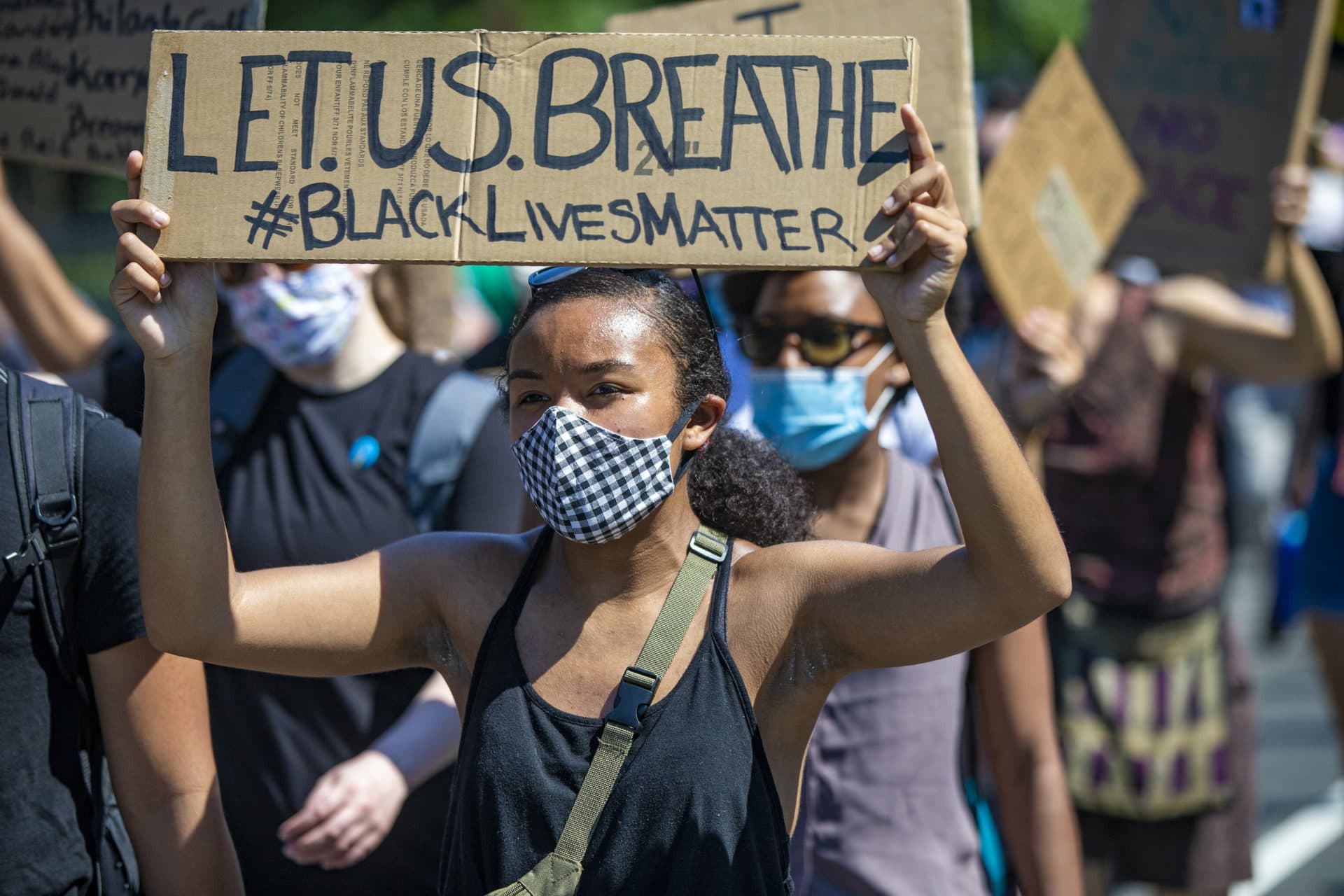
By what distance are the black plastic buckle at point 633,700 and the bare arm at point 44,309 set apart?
2532 millimetres


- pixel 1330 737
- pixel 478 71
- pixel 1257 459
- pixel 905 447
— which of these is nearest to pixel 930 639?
pixel 478 71

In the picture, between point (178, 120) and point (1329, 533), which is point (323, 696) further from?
point (1329, 533)

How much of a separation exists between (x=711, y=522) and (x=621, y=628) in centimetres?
27

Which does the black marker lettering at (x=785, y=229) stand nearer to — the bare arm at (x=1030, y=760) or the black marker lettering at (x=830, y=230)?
the black marker lettering at (x=830, y=230)

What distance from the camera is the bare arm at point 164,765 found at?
2.40 m

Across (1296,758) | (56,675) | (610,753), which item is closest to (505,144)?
(610,753)

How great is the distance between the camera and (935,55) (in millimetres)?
2672

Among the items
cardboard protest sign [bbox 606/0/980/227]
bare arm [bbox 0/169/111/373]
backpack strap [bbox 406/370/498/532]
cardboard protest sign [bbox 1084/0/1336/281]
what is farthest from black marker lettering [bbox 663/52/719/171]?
cardboard protest sign [bbox 1084/0/1336/281]

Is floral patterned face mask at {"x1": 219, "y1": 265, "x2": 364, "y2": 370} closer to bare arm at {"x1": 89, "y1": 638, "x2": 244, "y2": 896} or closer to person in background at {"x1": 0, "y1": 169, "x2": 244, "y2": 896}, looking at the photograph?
person in background at {"x1": 0, "y1": 169, "x2": 244, "y2": 896}

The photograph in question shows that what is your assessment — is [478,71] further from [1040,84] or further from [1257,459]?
[1257,459]

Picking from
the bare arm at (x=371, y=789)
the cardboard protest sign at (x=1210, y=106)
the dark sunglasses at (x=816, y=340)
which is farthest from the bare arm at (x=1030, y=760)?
the cardboard protest sign at (x=1210, y=106)

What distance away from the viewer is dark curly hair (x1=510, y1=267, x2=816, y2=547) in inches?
90.9

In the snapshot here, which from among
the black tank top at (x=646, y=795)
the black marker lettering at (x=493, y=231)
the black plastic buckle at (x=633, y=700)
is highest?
the black marker lettering at (x=493, y=231)

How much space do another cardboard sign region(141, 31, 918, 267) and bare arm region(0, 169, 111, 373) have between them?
2.06 m
